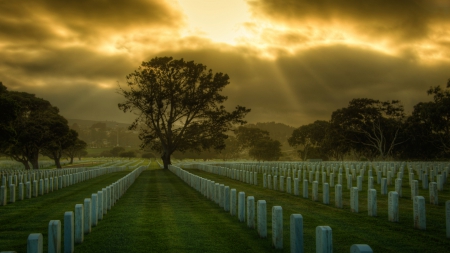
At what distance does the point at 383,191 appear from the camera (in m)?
17.7

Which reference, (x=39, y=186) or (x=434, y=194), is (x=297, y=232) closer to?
(x=434, y=194)

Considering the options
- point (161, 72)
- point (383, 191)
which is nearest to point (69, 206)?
point (383, 191)

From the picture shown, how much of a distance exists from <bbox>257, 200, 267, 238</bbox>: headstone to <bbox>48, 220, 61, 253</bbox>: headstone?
→ 4080 millimetres

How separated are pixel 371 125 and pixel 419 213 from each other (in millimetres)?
59600

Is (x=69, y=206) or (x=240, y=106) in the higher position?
(x=240, y=106)

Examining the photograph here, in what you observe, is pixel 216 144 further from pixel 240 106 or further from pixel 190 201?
pixel 190 201

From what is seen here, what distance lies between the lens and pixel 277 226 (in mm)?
7844

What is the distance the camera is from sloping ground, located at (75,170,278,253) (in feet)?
27.4

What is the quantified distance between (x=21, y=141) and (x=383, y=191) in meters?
40.3

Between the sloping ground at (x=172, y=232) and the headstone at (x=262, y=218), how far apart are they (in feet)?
0.58

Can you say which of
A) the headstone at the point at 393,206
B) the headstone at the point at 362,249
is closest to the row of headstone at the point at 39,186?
the headstone at the point at 393,206

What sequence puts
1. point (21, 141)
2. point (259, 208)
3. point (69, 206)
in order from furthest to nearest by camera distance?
point (21, 141), point (69, 206), point (259, 208)

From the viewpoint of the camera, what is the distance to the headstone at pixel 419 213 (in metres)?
9.88

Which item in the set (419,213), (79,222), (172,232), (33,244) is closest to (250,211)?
(172,232)
